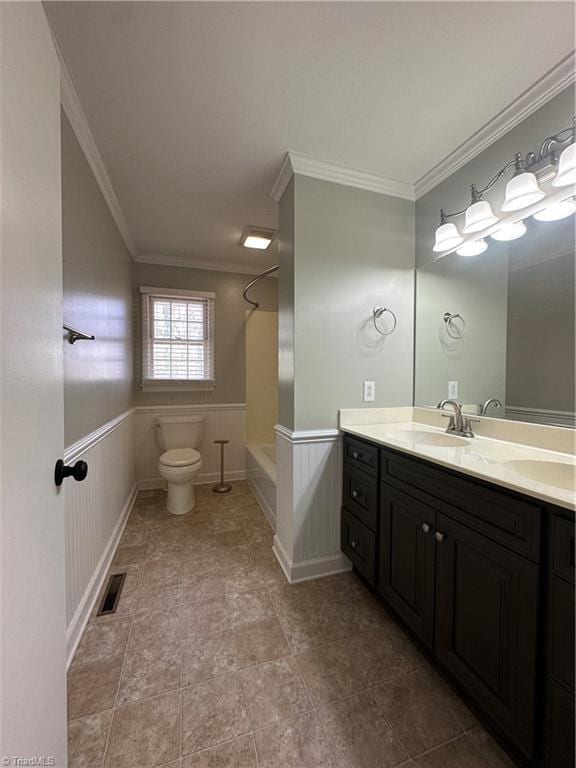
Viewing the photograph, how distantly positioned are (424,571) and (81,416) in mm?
1761

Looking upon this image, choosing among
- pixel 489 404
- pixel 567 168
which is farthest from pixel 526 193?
pixel 489 404

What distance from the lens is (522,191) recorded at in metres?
1.27

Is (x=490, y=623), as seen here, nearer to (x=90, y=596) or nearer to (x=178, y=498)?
(x=90, y=596)

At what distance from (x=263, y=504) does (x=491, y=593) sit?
1996 millimetres

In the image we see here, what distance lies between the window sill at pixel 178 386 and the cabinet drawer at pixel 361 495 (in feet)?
6.72

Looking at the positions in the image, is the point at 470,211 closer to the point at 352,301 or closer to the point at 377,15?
the point at 352,301

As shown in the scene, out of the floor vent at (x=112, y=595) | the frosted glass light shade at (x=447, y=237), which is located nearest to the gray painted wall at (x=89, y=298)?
the floor vent at (x=112, y=595)

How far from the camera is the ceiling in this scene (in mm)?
1015

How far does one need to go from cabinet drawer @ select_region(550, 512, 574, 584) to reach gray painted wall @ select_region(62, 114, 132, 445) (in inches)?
70.3

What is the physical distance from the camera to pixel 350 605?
5.16 feet

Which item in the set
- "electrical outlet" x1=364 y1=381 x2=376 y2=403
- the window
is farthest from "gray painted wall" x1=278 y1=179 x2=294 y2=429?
the window

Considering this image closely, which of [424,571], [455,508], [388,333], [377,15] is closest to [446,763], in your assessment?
[424,571]

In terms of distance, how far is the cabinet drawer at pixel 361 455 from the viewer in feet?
5.01

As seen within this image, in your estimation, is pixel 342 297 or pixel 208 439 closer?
pixel 342 297
